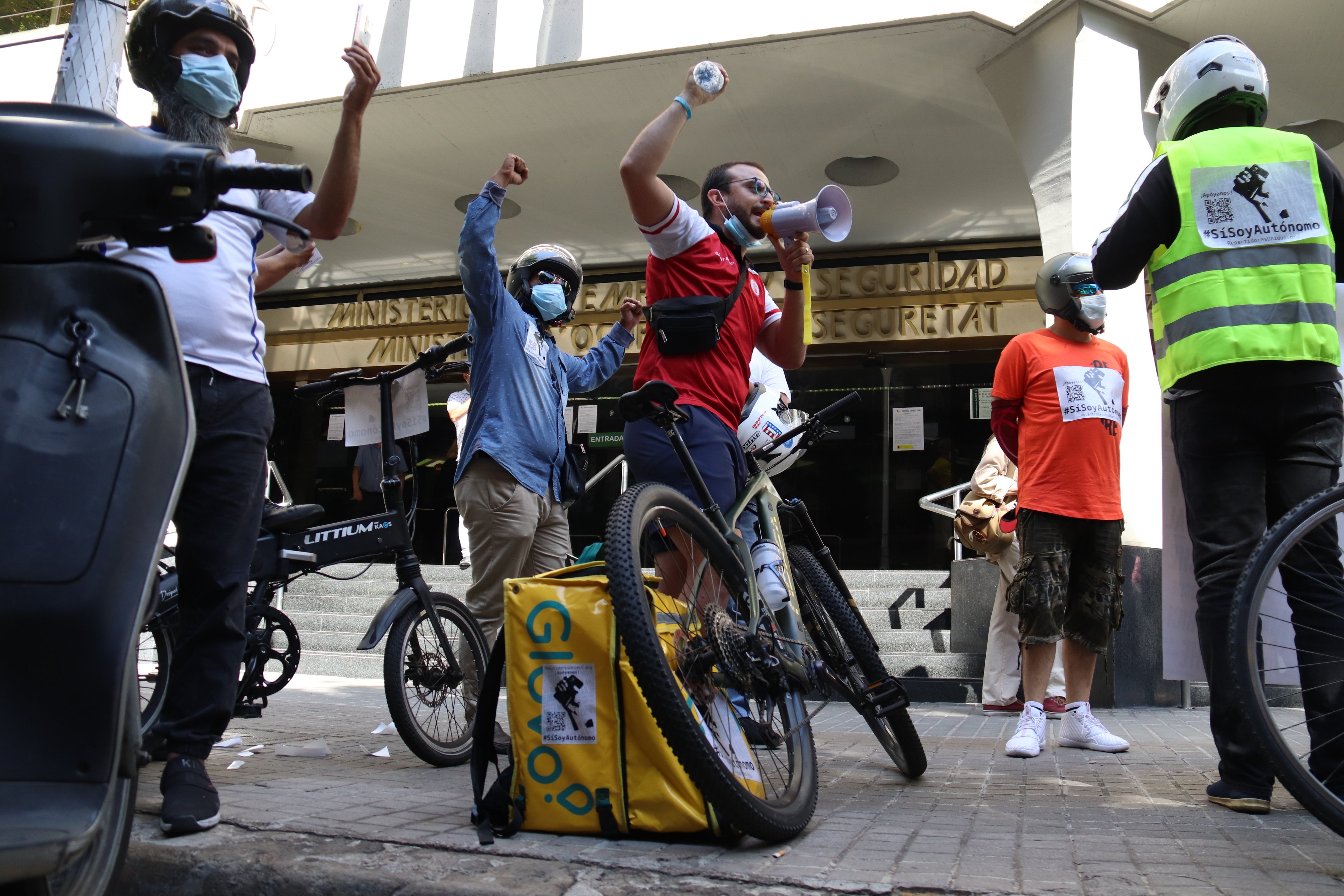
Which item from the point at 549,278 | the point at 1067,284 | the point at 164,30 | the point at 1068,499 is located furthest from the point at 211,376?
the point at 1067,284

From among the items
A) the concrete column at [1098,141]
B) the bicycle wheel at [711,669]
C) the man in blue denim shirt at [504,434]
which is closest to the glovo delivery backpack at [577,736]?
the bicycle wheel at [711,669]

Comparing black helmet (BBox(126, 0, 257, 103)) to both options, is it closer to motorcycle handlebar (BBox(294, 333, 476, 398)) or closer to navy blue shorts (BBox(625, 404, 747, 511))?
motorcycle handlebar (BBox(294, 333, 476, 398))

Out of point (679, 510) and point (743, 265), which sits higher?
point (743, 265)

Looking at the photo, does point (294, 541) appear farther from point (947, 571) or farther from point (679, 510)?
point (947, 571)

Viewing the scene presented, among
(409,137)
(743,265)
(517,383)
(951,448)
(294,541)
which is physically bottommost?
(294,541)

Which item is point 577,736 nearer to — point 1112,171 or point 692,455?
point 692,455

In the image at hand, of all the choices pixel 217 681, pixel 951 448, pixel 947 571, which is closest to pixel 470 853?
pixel 217 681

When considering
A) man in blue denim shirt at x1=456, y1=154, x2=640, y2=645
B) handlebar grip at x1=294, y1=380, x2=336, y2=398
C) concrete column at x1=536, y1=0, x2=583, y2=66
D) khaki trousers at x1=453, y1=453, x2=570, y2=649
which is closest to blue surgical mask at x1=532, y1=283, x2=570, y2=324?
man in blue denim shirt at x1=456, y1=154, x2=640, y2=645

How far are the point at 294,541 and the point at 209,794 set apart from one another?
1.50 m

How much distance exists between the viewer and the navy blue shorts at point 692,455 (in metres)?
2.68

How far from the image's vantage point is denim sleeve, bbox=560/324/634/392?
4.44 meters

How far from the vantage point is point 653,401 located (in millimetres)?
2516

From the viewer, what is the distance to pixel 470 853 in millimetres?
2020

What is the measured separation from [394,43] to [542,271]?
5484 mm
